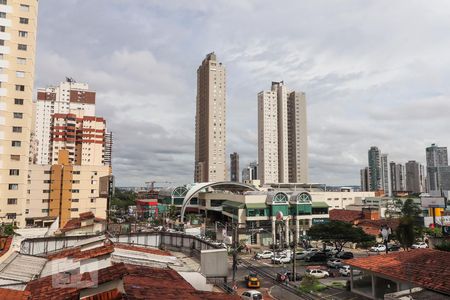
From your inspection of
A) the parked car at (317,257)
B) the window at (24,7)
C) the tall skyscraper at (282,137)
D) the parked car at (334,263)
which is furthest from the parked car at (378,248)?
the tall skyscraper at (282,137)

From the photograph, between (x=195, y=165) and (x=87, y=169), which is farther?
(x=195, y=165)

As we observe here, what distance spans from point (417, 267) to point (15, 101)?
2372 inches

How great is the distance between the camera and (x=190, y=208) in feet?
358

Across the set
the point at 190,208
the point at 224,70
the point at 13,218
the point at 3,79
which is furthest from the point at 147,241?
the point at 224,70

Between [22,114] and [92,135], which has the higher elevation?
[92,135]

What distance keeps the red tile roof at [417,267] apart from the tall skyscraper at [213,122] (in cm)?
11994

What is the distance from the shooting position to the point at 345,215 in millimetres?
90375

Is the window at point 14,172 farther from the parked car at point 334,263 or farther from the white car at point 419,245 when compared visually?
the white car at point 419,245

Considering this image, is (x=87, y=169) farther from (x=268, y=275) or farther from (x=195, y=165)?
(x=195, y=165)

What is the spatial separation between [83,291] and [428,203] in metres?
74.2

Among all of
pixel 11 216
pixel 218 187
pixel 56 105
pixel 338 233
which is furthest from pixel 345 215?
pixel 56 105

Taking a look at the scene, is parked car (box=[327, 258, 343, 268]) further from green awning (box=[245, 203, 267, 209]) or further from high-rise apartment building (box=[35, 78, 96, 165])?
high-rise apartment building (box=[35, 78, 96, 165])

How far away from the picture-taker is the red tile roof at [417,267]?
76.5ft

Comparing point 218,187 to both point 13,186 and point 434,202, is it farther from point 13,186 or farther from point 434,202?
point 13,186
